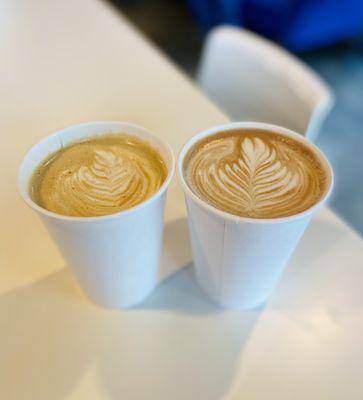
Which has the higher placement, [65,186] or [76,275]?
[65,186]

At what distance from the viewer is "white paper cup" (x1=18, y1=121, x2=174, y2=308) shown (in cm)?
47

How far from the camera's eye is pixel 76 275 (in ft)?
1.90

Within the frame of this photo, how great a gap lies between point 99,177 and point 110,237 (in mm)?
108

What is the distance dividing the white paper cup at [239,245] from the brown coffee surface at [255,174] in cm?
1

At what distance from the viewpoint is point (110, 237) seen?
49 cm

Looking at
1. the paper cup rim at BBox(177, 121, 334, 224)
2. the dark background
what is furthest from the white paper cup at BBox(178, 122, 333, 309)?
the dark background

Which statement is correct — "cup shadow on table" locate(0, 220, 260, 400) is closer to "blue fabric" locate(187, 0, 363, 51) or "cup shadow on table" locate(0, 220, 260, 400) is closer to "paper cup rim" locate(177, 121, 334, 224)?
"paper cup rim" locate(177, 121, 334, 224)

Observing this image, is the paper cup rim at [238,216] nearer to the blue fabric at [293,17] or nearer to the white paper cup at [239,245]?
the white paper cup at [239,245]

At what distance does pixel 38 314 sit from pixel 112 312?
10cm

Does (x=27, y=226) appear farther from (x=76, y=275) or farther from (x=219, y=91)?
(x=219, y=91)

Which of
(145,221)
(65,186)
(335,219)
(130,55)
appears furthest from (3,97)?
(335,219)

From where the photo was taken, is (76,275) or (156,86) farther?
(156,86)

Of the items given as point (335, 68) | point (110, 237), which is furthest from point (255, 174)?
point (335, 68)

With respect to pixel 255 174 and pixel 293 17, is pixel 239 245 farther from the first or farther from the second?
pixel 293 17
